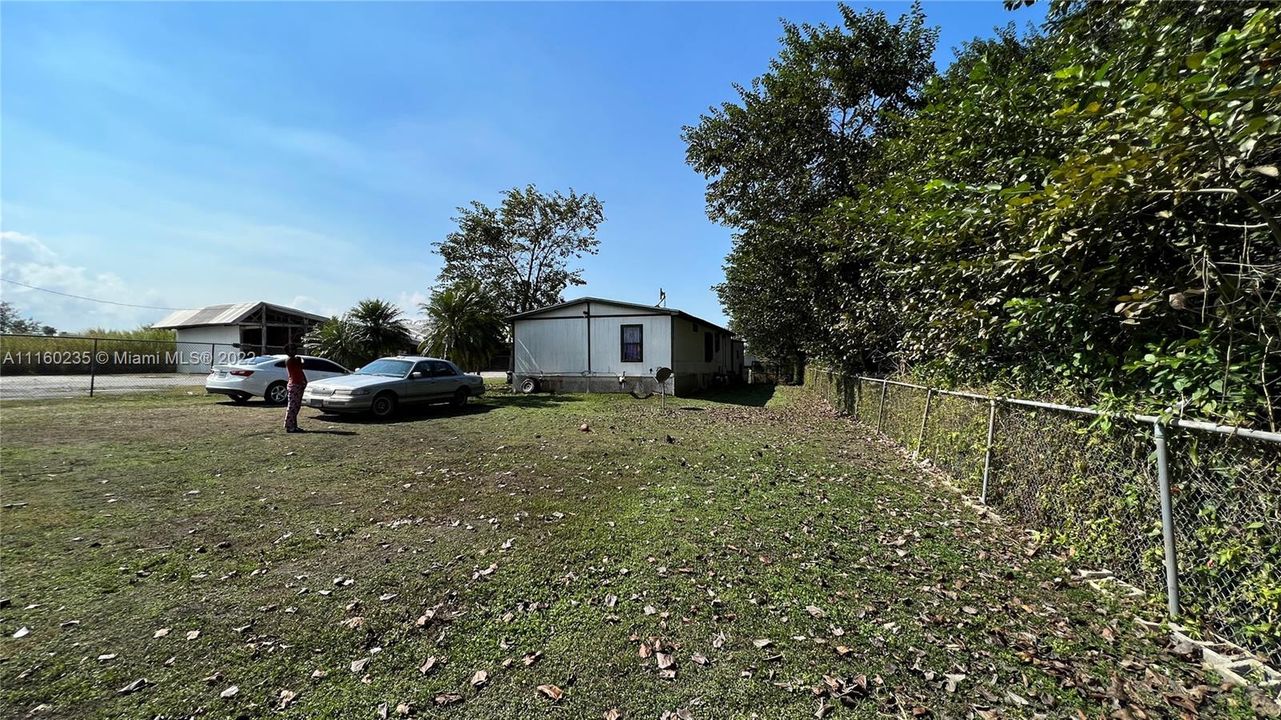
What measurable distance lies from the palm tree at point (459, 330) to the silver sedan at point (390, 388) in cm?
467

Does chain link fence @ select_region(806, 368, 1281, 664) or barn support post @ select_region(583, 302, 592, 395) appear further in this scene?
barn support post @ select_region(583, 302, 592, 395)

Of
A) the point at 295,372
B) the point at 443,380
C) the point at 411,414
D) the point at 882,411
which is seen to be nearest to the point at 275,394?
the point at 411,414

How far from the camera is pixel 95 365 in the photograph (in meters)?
18.8

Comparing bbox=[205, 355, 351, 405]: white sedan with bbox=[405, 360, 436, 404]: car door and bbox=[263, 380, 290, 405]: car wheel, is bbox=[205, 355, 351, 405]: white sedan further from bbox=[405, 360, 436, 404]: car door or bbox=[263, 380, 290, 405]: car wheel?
bbox=[405, 360, 436, 404]: car door

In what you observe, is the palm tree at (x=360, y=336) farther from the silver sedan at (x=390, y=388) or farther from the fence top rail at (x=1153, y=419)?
the fence top rail at (x=1153, y=419)

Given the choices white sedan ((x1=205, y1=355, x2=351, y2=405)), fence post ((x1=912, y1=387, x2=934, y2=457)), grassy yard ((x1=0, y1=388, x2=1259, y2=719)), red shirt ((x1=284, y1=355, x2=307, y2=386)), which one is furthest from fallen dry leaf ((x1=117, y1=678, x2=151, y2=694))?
white sedan ((x1=205, y1=355, x2=351, y2=405))

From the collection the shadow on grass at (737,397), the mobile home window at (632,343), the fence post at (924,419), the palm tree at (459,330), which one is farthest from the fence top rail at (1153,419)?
the palm tree at (459,330)

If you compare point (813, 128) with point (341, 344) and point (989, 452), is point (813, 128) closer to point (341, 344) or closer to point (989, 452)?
point (989, 452)

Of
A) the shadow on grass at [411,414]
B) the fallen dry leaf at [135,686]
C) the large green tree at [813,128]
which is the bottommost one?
Result: the fallen dry leaf at [135,686]

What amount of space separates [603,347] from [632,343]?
1177mm

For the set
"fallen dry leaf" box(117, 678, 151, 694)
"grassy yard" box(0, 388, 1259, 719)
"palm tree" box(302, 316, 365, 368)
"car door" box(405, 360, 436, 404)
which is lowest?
"fallen dry leaf" box(117, 678, 151, 694)

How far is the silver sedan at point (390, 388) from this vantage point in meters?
11.0

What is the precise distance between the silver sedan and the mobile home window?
239 inches

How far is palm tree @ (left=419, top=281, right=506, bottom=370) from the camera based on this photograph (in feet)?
61.2
